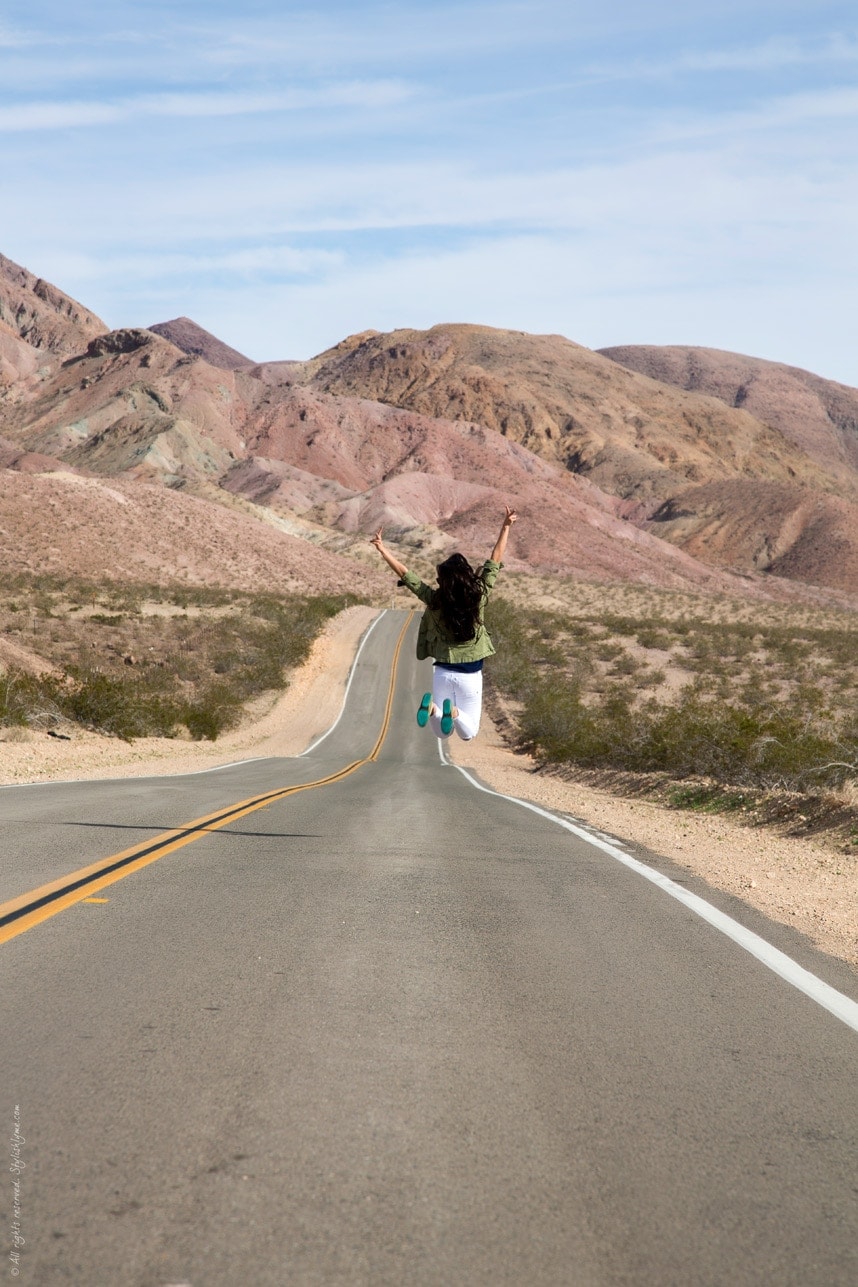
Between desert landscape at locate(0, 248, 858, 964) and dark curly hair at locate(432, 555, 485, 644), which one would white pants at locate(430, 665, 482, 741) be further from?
desert landscape at locate(0, 248, 858, 964)

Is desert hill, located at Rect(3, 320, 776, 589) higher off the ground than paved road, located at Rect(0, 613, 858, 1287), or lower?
higher

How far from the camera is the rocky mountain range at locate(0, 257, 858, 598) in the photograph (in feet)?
309

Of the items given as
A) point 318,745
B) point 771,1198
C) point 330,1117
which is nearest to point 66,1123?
point 330,1117

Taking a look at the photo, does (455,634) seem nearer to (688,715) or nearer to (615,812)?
(615,812)

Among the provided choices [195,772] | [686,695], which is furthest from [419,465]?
[195,772]

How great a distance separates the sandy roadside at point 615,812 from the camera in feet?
27.8

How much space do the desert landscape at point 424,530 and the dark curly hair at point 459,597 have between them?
10.6 ft

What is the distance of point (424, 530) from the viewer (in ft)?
370

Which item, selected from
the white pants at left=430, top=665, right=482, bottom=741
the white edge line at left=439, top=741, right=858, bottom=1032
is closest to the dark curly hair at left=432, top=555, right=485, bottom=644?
the white pants at left=430, top=665, right=482, bottom=741

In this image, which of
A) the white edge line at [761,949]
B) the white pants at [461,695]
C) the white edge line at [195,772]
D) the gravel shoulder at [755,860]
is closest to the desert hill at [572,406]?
the white edge line at [195,772]

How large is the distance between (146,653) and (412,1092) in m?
46.4

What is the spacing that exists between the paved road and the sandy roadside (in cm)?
114

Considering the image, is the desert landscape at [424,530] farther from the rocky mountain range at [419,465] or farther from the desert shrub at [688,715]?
the desert shrub at [688,715]

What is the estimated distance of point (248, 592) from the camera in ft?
255
